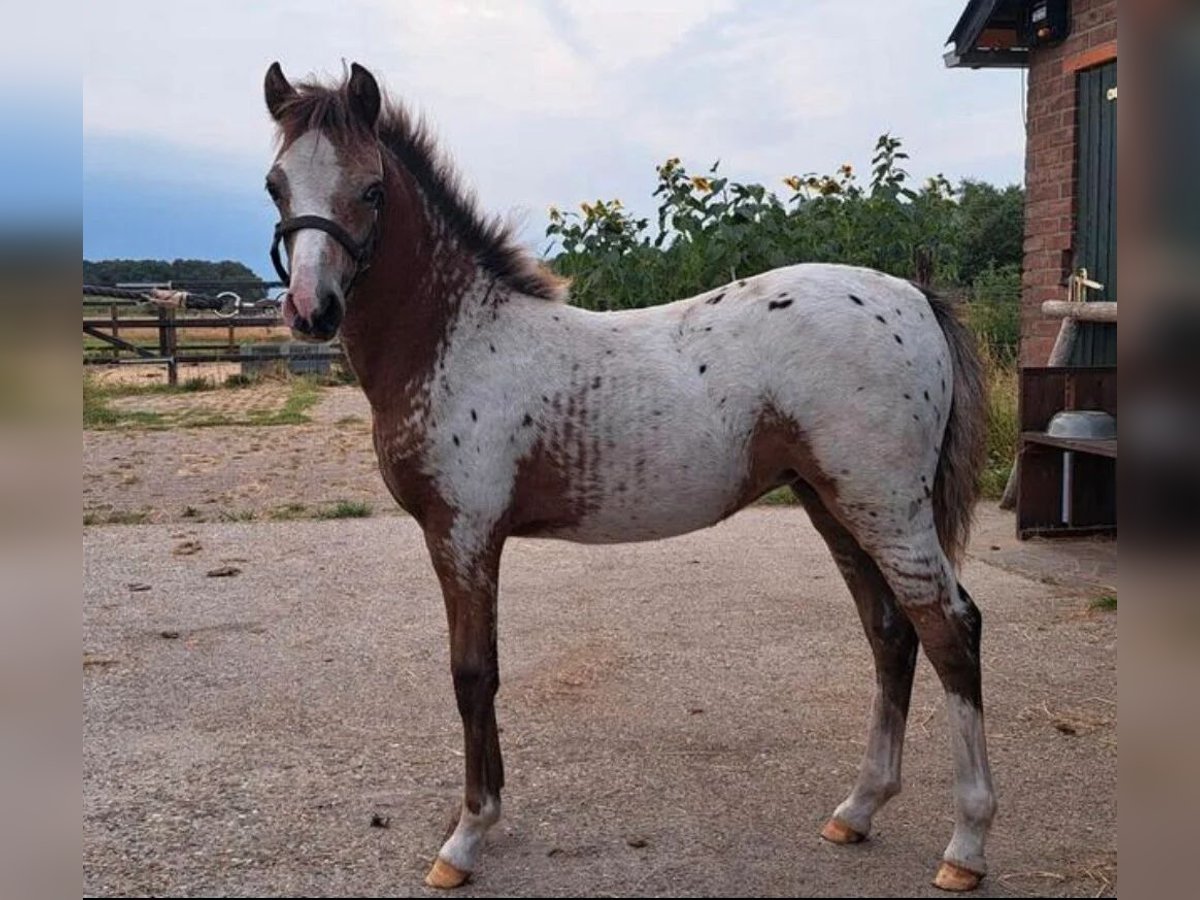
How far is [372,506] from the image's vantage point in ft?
24.2

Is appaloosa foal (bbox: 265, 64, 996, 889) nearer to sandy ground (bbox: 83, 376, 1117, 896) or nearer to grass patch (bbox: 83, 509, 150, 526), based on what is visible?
sandy ground (bbox: 83, 376, 1117, 896)

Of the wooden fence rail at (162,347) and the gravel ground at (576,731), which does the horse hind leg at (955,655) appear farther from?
the wooden fence rail at (162,347)

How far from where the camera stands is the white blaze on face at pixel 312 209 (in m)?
2.22

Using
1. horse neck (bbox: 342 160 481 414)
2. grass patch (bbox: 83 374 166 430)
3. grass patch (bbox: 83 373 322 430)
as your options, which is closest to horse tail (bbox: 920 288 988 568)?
horse neck (bbox: 342 160 481 414)

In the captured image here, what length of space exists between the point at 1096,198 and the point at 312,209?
5548 millimetres

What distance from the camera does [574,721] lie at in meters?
3.54

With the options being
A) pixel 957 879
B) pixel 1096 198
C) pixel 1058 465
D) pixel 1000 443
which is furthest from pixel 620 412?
pixel 1000 443

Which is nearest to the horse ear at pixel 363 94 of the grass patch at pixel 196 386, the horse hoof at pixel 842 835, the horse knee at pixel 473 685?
the horse knee at pixel 473 685

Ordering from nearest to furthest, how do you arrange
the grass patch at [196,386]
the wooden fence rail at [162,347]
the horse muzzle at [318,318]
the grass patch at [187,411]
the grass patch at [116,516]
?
the horse muzzle at [318,318]
the grass patch at [116,516]
the grass patch at [187,411]
the grass patch at [196,386]
the wooden fence rail at [162,347]

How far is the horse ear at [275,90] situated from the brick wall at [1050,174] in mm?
5501

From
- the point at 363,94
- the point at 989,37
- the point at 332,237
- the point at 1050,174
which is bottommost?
the point at 332,237

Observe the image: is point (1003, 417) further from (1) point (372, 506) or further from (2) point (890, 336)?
(2) point (890, 336)

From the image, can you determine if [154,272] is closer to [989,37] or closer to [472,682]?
[472,682]

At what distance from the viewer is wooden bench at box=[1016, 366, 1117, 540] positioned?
609 cm
